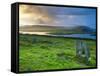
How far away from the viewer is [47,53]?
391 centimetres

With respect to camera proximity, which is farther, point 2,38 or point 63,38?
point 63,38

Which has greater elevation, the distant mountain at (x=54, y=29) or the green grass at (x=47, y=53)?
the distant mountain at (x=54, y=29)

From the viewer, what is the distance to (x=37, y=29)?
3857mm

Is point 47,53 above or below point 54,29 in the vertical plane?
below

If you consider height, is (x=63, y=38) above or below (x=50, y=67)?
above

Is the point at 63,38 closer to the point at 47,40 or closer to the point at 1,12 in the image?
the point at 47,40

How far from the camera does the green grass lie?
3770 mm

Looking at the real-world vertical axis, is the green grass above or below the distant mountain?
below

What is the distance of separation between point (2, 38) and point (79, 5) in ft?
3.79

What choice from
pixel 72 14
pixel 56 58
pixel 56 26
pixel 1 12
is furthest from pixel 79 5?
pixel 1 12

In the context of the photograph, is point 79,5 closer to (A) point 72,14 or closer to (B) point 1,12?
(A) point 72,14

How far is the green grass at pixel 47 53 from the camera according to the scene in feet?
12.4

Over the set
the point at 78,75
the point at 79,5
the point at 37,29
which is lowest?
the point at 78,75

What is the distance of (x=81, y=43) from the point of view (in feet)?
13.5
